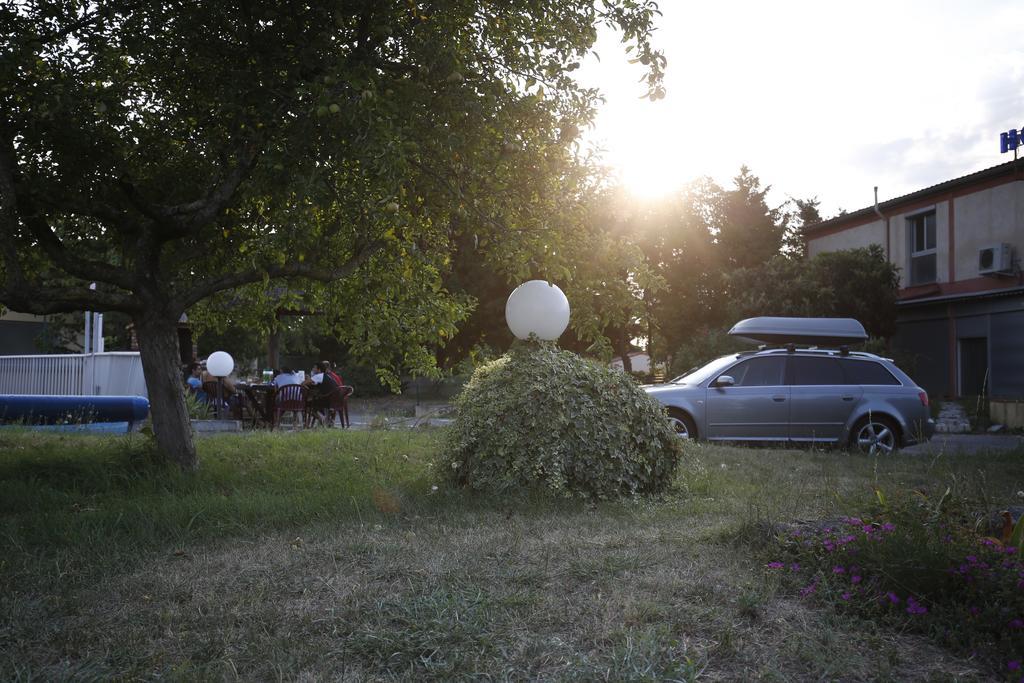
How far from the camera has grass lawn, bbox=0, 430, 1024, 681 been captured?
335cm

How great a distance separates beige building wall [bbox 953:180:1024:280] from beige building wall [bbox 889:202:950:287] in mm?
391

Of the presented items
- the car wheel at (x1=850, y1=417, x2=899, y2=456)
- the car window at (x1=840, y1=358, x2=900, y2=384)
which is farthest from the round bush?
the car window at (x1=840, y1=358, x2=900, y2=384)

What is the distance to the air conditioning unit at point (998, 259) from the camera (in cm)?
2181

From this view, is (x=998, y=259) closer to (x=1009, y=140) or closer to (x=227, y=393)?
(x=1009, y=140)

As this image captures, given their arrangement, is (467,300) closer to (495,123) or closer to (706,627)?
(495,123)

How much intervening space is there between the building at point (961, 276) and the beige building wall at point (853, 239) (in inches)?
1.7

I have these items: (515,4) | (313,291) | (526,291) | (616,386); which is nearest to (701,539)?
(616,386)

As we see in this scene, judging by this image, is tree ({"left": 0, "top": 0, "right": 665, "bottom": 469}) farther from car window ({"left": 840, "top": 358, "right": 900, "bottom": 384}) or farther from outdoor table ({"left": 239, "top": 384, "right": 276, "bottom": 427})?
outdoor table ({"left": 239, "top": 384, "right": 276, "bottom": 427})

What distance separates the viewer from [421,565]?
4.67m

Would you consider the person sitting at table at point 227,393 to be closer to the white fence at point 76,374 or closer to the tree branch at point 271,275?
the white fence at point 76,374

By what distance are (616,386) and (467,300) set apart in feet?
11.1

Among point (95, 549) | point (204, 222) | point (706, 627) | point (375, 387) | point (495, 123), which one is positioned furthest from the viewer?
point (375, 387)

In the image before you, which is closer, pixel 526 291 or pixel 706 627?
pixel 706 627

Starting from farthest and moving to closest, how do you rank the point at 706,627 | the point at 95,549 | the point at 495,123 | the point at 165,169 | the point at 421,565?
the point at 165,169
the point at 495,123
the point at 95,549
the point at 421,565
the point at 706,627
